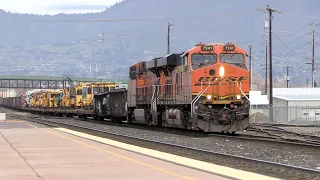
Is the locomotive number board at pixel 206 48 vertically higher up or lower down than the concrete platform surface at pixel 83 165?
higher up

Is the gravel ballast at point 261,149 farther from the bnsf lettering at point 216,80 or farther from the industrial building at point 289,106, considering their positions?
the industrial building at point 289,106

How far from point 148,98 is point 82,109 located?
24972 mm

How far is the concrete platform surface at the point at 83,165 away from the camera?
39.1 feet

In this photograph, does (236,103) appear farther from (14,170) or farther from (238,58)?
(14,170)

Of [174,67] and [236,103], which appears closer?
[236,103]

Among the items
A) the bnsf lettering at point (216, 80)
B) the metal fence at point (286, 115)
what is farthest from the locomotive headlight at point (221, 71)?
the metal fence at point (286, 115)

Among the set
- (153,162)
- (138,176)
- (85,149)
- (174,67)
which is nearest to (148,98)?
(174,67)

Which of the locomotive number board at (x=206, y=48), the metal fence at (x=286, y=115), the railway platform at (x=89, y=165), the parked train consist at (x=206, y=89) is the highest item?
the locomotive number board at (x=206, y=48)

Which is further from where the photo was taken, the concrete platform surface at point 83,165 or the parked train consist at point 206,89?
the parked train consist at point 206,89

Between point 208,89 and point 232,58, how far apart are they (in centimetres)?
225

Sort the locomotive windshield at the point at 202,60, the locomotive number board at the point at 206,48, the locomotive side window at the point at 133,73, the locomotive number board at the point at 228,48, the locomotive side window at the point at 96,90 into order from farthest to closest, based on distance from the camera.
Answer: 1. the locomotive side window at the point at 96,90
2. the locomotive side window at the point at 133,73
3. the locomotive number board at the point at 228,48
4. the locomotive number board at the point at 206,48
5. the locomotive windshield at the point at 202,60

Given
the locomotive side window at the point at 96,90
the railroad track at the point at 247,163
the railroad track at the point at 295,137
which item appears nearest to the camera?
the railroad track at the point at 247,163

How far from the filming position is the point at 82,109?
56.2 meters

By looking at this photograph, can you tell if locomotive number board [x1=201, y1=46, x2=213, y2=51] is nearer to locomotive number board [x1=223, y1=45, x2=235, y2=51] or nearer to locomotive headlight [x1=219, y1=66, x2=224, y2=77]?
locomotive number board [x1=223, y1=45, x2=235, y2=51]
